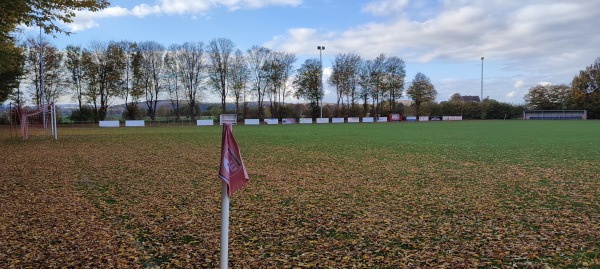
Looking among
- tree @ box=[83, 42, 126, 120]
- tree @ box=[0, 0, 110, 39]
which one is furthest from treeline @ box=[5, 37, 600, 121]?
tree @ box=[0, 0, 110, 39]

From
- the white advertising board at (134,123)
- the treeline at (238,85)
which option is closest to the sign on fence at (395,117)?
the treeline at (238,85)

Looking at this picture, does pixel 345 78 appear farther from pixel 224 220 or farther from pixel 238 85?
pixel 224 220

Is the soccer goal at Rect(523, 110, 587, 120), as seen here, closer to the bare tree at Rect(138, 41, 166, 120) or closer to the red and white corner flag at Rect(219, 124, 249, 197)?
the bare tree at Rect(138, 41, 166, 120)

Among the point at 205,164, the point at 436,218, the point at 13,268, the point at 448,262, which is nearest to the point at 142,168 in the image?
the point at 205,164

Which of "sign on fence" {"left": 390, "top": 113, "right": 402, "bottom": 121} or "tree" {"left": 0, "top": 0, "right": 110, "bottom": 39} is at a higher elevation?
"tree" {"left": 0, "top": 0, "right": 110, "bottom": 39}

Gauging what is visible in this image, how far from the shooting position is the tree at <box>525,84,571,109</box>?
301ft

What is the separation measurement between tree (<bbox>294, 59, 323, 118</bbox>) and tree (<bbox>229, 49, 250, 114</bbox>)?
34.1 feet

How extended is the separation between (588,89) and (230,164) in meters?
107

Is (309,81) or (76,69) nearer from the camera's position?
(76,69)

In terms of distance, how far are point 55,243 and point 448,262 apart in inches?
197

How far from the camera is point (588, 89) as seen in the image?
3450 inches

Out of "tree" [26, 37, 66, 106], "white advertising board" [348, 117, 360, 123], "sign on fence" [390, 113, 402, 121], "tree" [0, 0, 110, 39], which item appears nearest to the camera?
"tree" [0, 0, 110, 39]

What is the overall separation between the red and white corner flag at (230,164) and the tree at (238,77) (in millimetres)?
70134

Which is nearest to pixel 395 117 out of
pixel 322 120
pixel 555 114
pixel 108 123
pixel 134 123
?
pixel 322 120
